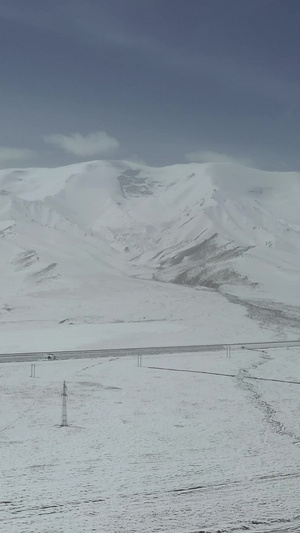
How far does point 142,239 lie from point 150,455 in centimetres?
11528

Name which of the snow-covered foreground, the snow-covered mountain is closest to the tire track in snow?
the snow-covered foreground

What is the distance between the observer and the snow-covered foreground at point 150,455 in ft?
37.0

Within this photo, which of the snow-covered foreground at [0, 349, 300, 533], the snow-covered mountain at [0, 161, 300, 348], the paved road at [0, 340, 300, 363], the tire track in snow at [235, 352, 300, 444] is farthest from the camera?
the snow-covered mountain at [0, 161, 300, 348]

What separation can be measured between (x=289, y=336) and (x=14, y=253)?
52257mm

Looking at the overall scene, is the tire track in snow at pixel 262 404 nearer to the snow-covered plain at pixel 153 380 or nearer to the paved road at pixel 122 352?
the snow-covered plain at pixel 153 380

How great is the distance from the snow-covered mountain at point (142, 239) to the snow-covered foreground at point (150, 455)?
115 ft

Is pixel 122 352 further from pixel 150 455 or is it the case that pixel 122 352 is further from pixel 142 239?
pixel 142 239

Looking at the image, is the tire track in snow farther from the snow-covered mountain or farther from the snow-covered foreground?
the snow-covered mountain

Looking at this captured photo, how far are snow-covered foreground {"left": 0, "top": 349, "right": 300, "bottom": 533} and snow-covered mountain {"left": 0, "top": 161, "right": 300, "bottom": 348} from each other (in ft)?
115

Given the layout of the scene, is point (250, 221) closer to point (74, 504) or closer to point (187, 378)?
point (187, 378)

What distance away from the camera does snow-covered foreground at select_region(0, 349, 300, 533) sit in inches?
444

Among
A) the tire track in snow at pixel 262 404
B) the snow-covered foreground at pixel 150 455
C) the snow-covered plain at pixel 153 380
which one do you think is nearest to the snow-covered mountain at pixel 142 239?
the snow-covered plain at pixel 153 380

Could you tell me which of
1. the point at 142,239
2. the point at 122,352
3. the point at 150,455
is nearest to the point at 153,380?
the point at 122,352

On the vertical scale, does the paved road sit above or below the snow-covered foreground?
above
